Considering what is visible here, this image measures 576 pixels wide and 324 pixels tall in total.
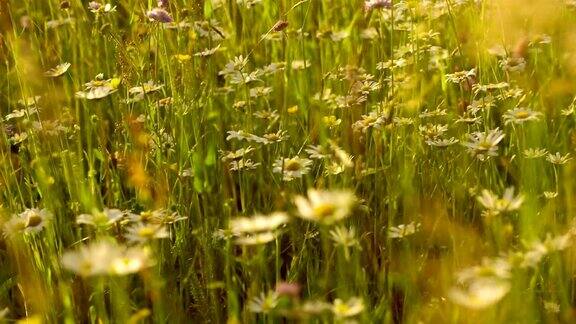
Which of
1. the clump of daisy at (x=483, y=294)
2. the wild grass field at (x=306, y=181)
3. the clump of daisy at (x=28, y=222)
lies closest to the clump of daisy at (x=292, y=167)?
the wild grass field at (x=306, y=181)

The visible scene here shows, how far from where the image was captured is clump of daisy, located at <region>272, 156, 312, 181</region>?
1312 millimetres

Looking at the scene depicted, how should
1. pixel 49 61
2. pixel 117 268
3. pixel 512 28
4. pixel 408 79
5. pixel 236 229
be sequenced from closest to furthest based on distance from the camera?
pixel 117 268 → pixel 236 229 → pixel 408 79 → pixel 512 28 → pixel 49 61

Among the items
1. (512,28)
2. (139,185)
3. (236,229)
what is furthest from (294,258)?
(512,28)

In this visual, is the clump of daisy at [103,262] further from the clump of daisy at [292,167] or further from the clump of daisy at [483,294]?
the clump of daisy at [292,167]

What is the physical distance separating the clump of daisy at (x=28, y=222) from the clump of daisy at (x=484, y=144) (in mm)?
623

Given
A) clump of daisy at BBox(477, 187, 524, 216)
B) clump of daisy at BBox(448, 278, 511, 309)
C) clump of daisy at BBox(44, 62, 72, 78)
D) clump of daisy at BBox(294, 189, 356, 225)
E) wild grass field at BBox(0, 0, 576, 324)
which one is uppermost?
clump of daisy at BBox(294, 189, 356, 225)

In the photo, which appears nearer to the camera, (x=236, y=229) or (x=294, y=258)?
(x=236, y=229)

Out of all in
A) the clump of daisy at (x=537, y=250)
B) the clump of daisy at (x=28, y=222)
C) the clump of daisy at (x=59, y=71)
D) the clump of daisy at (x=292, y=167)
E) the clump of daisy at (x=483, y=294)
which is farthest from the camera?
the clump of daisy at (x=59, y=71)

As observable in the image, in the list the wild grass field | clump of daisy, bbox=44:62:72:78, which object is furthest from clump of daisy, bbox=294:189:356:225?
clump of daisy, bbox=44:62:72:78

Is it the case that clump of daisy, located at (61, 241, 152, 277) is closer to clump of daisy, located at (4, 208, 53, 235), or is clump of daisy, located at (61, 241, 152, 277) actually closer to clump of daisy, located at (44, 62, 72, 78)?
clump of daisy, located at (4, 208, 53, 235)

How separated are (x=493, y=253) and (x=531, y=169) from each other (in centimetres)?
21

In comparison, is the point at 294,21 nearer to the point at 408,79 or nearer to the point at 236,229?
the point at 408,79

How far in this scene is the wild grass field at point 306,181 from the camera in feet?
3.43

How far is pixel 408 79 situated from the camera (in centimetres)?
157
